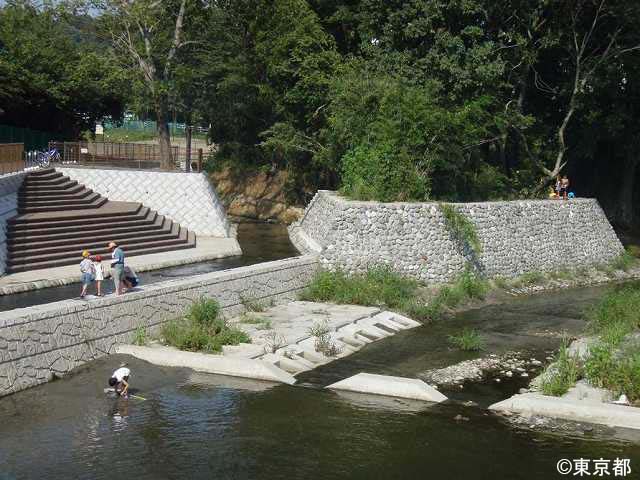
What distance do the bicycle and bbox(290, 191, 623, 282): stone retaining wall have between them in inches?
430

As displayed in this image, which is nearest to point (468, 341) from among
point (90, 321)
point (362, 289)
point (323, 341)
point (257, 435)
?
point (323, 341)

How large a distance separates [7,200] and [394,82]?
15775mm

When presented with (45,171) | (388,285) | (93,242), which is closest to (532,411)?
(388,285)

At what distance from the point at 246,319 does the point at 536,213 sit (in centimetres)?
1601

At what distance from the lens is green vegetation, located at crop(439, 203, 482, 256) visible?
3016cm

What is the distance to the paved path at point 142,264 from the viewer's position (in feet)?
76.4

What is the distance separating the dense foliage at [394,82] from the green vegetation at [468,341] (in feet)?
29.8

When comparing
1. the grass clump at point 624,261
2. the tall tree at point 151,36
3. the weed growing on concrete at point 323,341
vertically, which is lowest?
the weed growing on concrete at point 323,341

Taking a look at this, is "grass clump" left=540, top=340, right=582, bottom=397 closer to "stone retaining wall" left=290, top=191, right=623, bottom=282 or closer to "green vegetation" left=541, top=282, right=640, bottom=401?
"green vegetation" left=541, top=282, right=640, bottom=401

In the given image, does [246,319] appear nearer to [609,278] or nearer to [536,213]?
[536,213]

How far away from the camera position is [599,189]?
4688cm

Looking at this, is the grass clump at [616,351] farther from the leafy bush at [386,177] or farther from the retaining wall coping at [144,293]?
the retaining wall coping at [144,293]

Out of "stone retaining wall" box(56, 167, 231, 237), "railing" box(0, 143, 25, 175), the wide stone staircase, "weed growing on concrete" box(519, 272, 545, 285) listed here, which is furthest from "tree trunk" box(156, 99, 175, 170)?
"weed growing on concrete" box(519, 272, 545, 285)

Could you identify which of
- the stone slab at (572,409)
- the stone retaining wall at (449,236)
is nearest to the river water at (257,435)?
the stone slab at (572,409)
